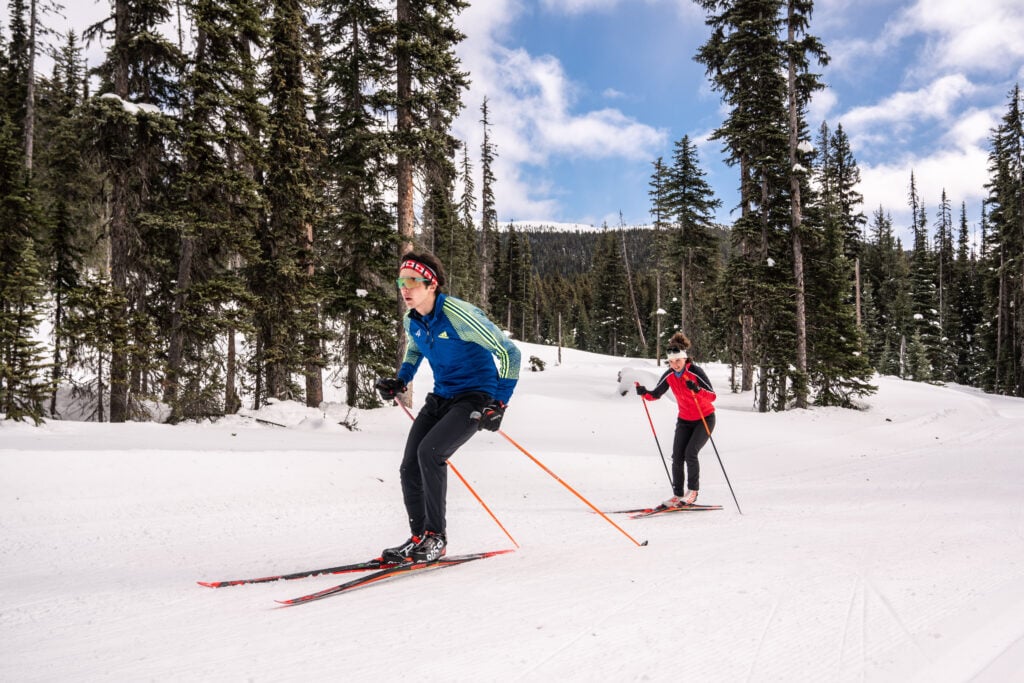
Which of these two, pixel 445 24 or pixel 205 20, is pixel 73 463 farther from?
pixel 445 24

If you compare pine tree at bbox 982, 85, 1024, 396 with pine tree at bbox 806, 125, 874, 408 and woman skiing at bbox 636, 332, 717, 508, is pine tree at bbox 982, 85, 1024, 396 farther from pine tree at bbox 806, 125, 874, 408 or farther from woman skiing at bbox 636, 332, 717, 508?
woman skiing at bbox 636, 332, 717, 508

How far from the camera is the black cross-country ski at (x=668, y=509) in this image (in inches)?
264

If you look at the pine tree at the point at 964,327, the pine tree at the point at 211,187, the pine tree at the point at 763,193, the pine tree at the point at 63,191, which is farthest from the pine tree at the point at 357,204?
the pine tree at the point at 964,327

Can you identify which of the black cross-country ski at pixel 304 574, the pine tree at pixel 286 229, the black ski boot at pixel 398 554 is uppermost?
the pine tree at pixel 286 229

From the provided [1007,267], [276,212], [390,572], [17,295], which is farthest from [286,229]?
[1007,267]

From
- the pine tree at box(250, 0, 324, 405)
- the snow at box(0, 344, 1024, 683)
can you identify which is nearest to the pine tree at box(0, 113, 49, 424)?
the snow at box(0, 344, 1024, 683)

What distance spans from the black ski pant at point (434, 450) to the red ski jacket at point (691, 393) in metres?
3.84

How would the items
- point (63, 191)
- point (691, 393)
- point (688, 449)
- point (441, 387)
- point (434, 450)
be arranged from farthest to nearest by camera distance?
point (63, 191) < point (688, 449) < point (691, 393) < point (441, 387) < point (434, 450)

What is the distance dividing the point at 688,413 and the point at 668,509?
1.30 meters

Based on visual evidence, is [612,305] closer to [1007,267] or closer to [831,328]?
[1007,267]

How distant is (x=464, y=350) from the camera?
4.22m

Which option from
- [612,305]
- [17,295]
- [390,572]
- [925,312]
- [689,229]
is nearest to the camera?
[390,572]

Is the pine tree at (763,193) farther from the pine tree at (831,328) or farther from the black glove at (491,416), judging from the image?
the black glove at (491,416)

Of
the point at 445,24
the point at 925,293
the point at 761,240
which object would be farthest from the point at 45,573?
the point at 925,293
